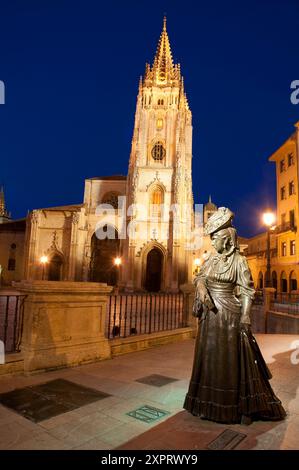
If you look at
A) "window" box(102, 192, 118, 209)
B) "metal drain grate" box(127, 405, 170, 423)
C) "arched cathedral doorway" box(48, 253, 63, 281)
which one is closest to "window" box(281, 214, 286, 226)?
"window" box(102, 192, 118, 209)

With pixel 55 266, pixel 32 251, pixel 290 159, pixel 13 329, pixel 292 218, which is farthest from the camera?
pixel 55 266

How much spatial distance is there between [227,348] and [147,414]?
50.1 inches

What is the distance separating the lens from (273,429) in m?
3.22

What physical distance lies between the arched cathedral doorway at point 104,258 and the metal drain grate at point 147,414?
3384 centimetres

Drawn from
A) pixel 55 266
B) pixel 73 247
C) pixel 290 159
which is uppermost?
pixel 290 159

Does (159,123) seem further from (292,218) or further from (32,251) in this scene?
(32,251)

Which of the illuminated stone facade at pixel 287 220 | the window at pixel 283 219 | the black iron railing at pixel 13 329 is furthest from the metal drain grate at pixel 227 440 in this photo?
the window at pixel 283 219

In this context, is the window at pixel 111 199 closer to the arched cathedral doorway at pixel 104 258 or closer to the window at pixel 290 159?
the arched cathedral doorway at pixel 104 258

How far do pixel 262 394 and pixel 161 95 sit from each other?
39.8 m

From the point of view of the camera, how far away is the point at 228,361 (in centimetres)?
335

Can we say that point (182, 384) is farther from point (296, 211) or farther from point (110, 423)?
point (296, 211)

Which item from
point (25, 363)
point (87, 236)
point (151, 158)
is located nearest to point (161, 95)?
point (151, 158)

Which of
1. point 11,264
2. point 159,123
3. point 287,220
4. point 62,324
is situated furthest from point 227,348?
point 11,264

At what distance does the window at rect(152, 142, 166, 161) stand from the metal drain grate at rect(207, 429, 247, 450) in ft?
115
